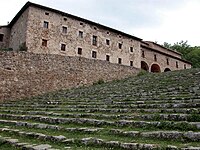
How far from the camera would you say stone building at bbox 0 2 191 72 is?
81.3 ft

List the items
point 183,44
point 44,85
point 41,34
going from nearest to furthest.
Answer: point 44,85 → point 41,34 → point 183,44

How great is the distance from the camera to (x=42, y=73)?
15.0 meters

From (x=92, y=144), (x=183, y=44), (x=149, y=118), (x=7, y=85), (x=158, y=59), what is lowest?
(x=92, y=144)

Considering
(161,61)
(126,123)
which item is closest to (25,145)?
(126,123)

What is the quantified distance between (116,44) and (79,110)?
927 inches

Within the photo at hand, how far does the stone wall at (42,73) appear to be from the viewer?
13.7 metres

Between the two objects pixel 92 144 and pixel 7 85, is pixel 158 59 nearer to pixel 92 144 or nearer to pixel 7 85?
pixel 7 85

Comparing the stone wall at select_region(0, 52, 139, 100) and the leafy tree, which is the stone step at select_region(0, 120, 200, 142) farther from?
the leafy tree

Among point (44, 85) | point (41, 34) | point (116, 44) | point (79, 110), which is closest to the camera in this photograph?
point (79, 110)

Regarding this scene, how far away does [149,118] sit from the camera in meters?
5.61

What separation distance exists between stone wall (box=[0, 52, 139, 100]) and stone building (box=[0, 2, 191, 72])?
30.1 feet

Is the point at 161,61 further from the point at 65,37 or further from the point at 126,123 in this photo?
the point at 126,123

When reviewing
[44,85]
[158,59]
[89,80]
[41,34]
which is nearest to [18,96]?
[44,85]

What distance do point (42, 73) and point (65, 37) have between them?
1256cm
